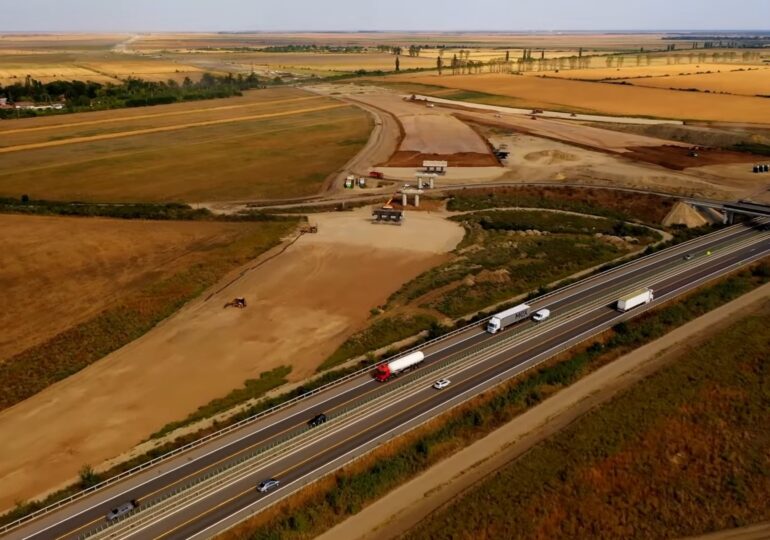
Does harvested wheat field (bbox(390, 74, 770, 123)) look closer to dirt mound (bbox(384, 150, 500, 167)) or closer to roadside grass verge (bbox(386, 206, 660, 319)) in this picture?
dirt mound (bbox(384, 150, 500, 167))

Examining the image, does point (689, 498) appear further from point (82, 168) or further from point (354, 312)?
point (82, 168)

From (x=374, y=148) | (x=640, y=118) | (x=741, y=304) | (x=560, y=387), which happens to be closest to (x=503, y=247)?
(x=741, y=304)

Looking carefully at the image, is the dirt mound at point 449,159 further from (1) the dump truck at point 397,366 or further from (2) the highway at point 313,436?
(1) the dump truck at point 397,366

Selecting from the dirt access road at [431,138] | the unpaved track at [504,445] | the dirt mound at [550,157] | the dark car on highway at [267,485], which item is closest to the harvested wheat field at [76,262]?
the dark car on highway at [267,485]

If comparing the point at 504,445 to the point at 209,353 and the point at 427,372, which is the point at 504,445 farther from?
the point at 209,353

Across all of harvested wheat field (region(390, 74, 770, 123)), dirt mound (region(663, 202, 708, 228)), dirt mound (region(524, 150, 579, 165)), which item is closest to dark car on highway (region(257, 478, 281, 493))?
dirt mound (region(663, 202, 708, 228))

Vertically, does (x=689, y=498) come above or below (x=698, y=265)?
below
